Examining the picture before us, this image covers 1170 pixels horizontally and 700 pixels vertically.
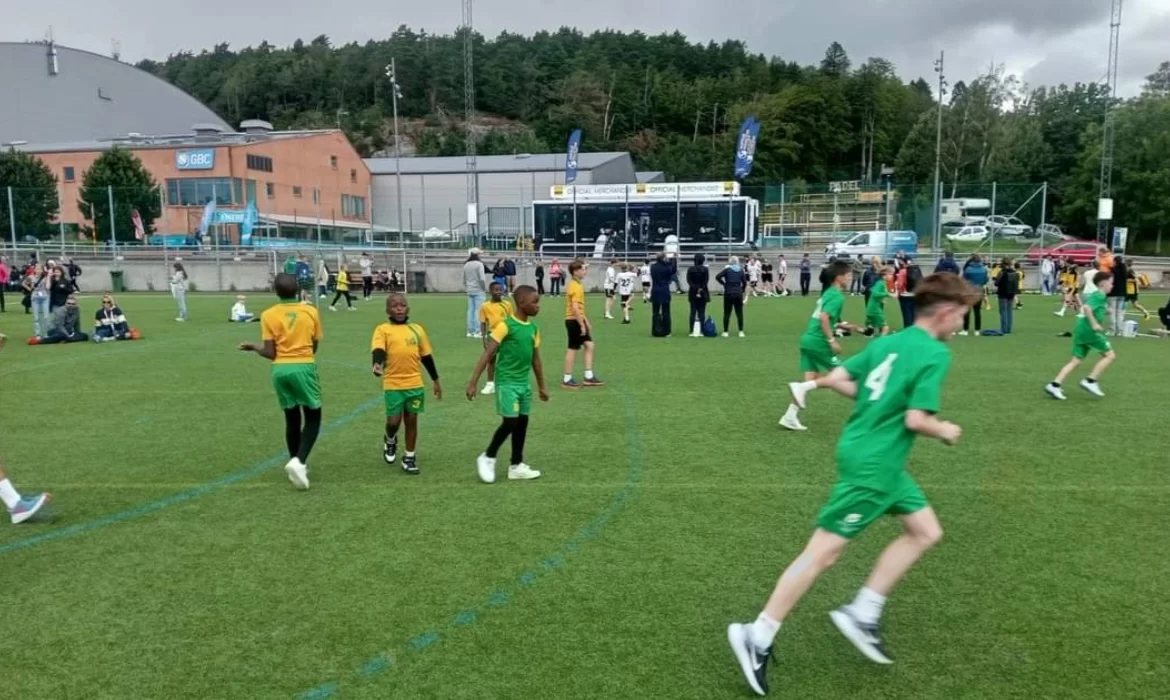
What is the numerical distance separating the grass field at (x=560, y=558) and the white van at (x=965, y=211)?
87.2ft

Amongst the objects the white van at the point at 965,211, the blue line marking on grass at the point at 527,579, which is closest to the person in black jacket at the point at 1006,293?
the blue line marking on grass at the point at 527,579

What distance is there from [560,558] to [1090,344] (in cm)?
841

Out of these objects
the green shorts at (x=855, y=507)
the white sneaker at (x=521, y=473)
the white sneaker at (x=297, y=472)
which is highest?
the green shorts at (x=855, y=507)

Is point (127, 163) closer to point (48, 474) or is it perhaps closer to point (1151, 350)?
point (48, 474)

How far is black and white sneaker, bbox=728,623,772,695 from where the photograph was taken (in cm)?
365

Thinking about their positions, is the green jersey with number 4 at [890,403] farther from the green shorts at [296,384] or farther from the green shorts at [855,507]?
the green shorts at [296,384]

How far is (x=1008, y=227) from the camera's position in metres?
34.4

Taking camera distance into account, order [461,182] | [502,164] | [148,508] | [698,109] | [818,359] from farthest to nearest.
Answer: [698,109] → [502,164] → [461,182] → [818,359] → [148,508]

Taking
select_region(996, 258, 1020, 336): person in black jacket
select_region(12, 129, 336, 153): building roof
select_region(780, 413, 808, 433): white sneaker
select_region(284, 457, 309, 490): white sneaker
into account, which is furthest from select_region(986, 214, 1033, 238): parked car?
select_region(12, 129, 336, 153): building roof

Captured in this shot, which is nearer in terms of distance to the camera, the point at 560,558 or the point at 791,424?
the point at 560,558

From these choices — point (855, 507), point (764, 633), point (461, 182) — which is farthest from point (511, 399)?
point (461, 182)

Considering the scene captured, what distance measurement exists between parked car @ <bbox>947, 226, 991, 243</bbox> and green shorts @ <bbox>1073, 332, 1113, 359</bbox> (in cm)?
2634

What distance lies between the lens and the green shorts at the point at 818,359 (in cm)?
889

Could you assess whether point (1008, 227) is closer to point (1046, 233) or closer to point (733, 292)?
point (1046, 233)
